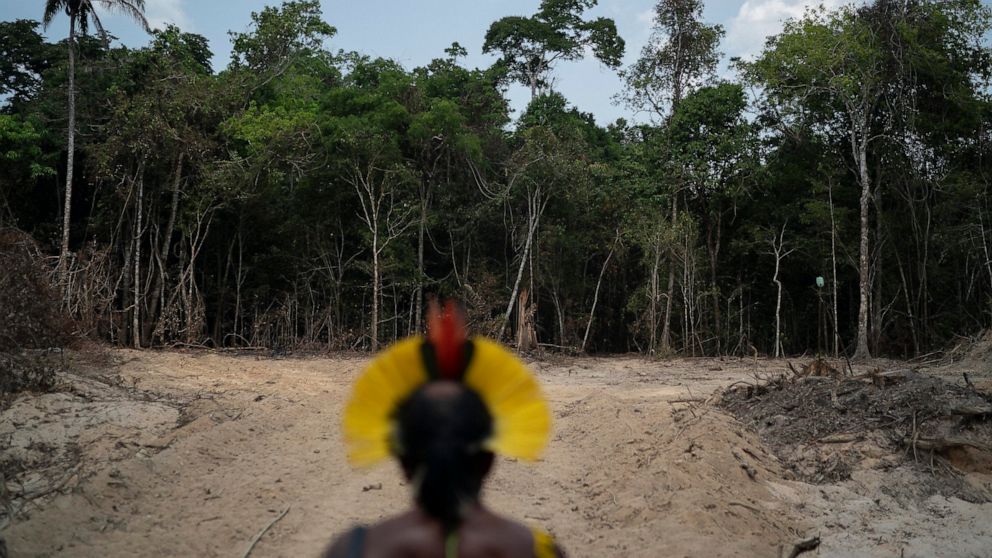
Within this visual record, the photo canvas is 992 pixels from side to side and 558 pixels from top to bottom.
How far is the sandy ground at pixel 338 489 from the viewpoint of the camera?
446 centimetres

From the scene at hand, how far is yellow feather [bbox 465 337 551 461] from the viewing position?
3.79ft

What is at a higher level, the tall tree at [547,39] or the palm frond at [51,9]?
the tall tree at [547,39]

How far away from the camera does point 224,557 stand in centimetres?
418

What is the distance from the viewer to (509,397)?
1187 mm

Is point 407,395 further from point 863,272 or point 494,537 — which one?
point 863,272

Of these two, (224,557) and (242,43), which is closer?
(224,557)

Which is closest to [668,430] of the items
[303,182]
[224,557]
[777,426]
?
[777,426]

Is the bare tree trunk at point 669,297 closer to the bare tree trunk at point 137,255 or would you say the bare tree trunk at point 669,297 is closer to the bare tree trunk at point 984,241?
the bare tree trunk at point 984,241

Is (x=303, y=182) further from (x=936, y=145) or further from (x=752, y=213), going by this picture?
(x=936, y=145)

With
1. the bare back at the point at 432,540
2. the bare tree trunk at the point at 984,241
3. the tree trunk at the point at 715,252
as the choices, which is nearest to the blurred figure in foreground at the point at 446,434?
the bare back at the point at 432,540

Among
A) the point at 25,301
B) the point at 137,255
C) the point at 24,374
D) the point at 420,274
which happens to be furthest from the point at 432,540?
the point at 137,255

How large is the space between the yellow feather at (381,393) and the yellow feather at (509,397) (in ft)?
0.32

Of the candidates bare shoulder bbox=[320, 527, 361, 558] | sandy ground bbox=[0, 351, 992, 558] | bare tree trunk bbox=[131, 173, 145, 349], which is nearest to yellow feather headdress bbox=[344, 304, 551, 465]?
bare shoulder bbox=[320, 527, 361, 558]

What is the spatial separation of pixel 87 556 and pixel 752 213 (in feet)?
63.4
